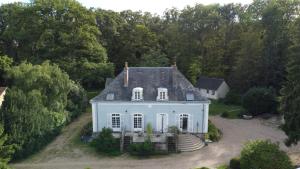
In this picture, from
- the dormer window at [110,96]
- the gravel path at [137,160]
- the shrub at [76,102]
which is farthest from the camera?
the shrub at [76,102]

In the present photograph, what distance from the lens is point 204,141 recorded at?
123ft

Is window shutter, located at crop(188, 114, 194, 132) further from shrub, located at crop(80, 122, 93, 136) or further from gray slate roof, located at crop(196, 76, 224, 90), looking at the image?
gray slate roof, located at crop(196, 76, 224, 90)

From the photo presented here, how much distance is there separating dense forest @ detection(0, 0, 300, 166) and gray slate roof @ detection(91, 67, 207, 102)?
16.9 ft

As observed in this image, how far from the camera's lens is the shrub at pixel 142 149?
33.9 m

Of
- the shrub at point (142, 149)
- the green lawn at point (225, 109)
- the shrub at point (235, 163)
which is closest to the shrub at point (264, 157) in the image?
the shrub at point (235, 163)

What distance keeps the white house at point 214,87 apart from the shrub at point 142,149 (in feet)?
85.9

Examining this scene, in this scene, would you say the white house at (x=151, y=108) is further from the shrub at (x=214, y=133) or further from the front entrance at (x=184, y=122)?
the shrub at (x=214, y=133)

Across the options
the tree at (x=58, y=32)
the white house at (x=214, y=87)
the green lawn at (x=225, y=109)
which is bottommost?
the green lawn at (x=225, y=109)

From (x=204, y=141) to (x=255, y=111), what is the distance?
13498mm

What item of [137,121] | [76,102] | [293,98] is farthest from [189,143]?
[76,102]

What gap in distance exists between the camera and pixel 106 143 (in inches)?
1379

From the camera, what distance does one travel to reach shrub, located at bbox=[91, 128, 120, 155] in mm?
34906

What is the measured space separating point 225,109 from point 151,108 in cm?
1791

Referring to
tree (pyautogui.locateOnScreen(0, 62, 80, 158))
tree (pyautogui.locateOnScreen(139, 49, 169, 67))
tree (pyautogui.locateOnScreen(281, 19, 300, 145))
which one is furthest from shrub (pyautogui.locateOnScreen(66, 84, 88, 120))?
tree (pyautogui.locateOnScreen(281, 19, 300, 145))
